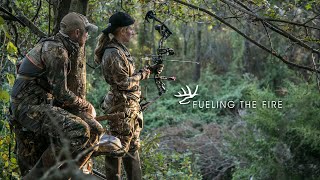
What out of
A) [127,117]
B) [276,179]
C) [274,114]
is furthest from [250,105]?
[127,117]

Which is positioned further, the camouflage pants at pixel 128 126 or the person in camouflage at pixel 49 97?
the camouflage pants at pixel 128 126

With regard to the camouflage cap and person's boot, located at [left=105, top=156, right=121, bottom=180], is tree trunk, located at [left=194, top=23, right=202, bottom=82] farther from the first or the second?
the camouflage cap

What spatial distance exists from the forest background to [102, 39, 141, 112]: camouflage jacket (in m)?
0.51

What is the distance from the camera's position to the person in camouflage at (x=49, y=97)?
13.8 feet

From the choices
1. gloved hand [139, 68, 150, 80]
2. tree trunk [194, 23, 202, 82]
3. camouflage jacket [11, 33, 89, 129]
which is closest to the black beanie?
gloved hand [139, 68, 150, 80]

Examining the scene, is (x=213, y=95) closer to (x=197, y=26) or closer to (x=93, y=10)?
(x=197, y=26)

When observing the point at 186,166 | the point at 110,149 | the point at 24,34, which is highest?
the point at 24,34

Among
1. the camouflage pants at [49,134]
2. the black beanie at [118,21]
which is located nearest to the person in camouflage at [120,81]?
the black beanie at [118,21]

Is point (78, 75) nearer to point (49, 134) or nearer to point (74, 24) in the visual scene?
point (74, 24)

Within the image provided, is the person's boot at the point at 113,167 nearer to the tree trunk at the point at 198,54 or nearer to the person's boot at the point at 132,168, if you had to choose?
the person's boot at the point at 132,168

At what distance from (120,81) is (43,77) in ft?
3.26

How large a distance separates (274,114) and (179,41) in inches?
380

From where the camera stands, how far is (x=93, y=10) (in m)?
8.55

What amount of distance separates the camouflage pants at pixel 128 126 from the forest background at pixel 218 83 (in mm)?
1000
